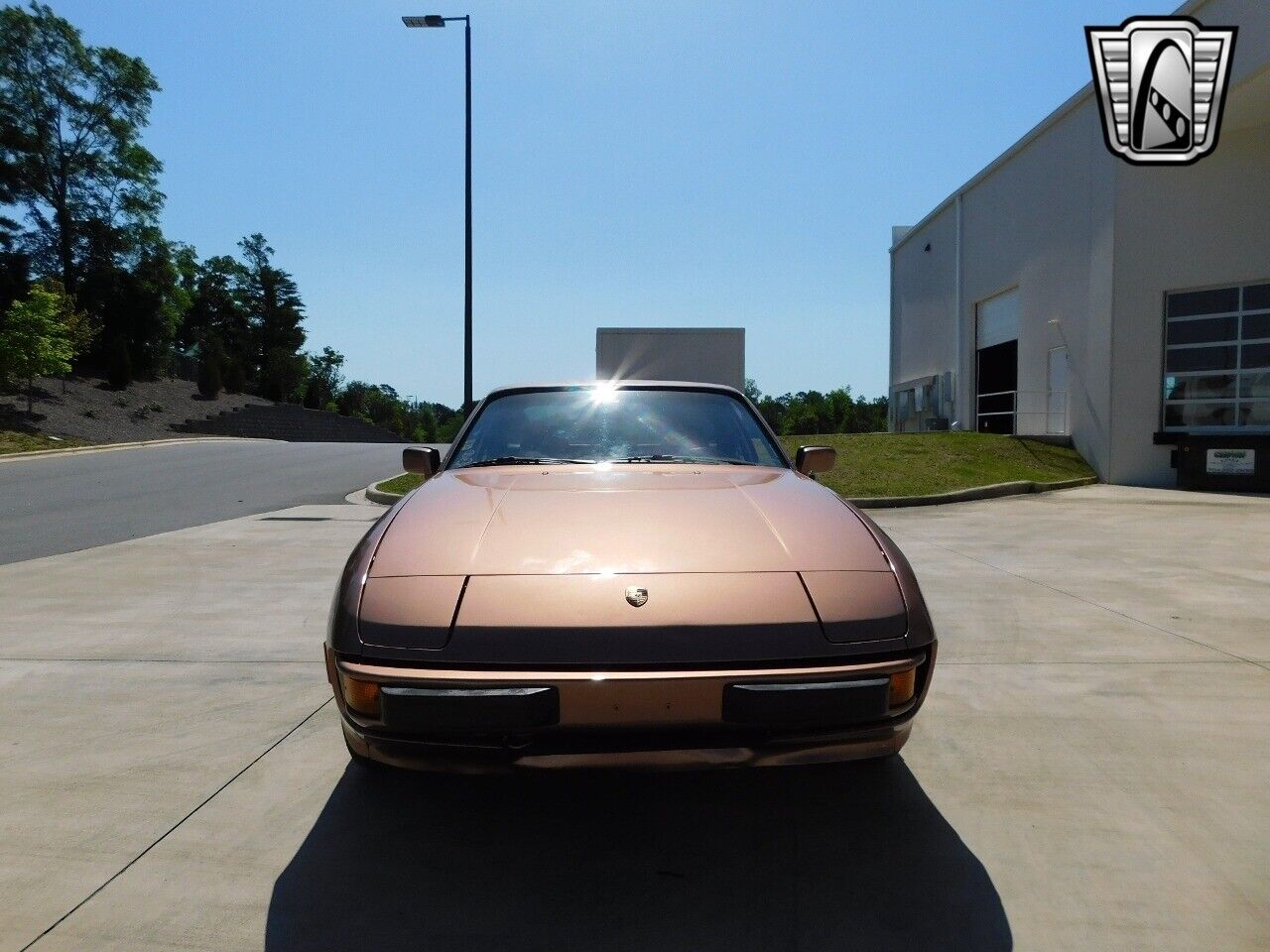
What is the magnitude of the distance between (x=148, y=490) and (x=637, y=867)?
46.0ft

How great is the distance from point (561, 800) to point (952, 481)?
501 inches

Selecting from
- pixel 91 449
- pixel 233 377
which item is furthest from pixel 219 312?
pixel 91 449

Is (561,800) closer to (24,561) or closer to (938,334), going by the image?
(24,561)

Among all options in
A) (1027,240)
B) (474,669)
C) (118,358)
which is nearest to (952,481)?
(1027,240)

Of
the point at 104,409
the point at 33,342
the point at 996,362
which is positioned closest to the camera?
the point at 996,362

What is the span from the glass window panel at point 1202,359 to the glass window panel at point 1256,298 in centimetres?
78

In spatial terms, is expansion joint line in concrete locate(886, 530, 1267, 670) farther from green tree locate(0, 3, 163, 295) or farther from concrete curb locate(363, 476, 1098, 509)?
green tree locate(0, 3, 163, 295)

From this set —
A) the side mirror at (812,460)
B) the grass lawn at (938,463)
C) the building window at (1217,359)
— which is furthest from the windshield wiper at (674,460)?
the building window at (1217,359)

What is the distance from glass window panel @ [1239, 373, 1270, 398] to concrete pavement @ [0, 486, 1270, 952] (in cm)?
1396

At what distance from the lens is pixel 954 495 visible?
43.2 feet

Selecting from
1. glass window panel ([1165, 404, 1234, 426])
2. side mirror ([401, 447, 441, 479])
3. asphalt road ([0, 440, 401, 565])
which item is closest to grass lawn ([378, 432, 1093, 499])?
glass window panel ([1165, 404, 1234, 426])

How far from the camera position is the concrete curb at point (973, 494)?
40.6ft

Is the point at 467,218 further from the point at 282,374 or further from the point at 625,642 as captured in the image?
the point at 282,374

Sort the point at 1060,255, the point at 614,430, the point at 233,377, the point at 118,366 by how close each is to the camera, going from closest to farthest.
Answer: the point at 614,430 → the point at 1060,255 → the point at 118,366 → the point at 233,377
